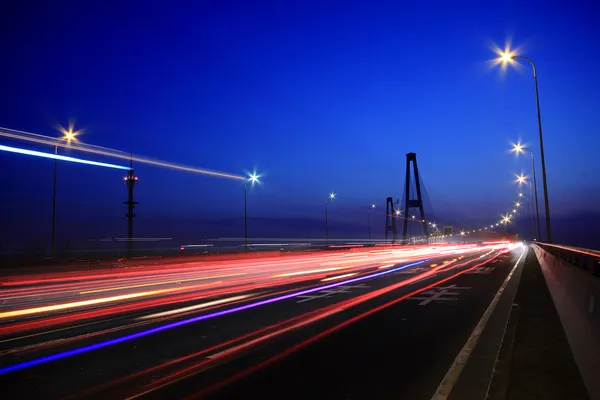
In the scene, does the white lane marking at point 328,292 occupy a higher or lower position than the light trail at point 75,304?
lower

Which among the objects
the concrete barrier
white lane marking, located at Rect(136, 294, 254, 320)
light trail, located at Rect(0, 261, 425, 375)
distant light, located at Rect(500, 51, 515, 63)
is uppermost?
distant light, located at Rect(500, 51, 515, 63)

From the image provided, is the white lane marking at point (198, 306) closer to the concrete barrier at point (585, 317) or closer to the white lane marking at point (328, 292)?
the white lane marking at point (328, 292)

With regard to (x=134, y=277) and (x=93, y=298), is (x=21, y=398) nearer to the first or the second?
(x=93, y=298)

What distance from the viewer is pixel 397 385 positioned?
20.7 ft

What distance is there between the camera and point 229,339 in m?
9.34

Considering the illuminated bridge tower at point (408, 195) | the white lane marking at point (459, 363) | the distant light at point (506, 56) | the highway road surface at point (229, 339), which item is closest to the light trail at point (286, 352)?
the highway road surface at point (229, 339)

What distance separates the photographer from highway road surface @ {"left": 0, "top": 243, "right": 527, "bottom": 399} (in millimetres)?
6398

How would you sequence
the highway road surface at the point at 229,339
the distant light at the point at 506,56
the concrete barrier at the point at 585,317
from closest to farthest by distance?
the concrete barrier at the point at 585,317 → the highway road surface at the point at 229,339 → the distant light at the point at 506,56

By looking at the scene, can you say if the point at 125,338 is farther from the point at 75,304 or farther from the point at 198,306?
the point at 75,304

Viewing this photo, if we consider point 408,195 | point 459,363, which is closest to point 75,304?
point 459,363

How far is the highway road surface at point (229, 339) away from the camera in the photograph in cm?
640

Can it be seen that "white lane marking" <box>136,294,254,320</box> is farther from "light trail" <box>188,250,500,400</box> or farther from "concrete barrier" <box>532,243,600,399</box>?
"concrete barrier" <box>532,243,600,399</box>

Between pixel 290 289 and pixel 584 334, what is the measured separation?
12.8 meters

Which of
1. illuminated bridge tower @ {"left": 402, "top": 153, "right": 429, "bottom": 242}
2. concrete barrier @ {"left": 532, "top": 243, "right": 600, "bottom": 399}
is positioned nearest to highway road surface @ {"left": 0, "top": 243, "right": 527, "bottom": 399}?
concrete barrier @ {"left": 532, "top": 243, "right": 600, "bottom": 399}
